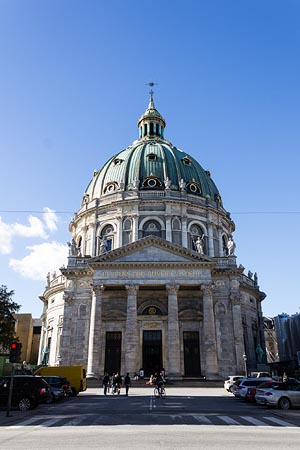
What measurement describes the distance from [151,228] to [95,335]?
1718 cm

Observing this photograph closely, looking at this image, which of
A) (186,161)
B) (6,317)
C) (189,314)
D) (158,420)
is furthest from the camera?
(186,161)

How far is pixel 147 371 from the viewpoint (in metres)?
39.6

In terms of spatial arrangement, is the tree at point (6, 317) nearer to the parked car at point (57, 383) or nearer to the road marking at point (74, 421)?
the parked car at point (57, 383)

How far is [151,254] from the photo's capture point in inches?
1569

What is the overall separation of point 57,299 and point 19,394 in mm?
31254

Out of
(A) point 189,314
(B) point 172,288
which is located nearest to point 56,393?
(B) point 172,288

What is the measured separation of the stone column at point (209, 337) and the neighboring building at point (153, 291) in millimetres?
88

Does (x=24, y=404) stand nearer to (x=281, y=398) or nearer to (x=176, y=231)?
(x=281, y=398)

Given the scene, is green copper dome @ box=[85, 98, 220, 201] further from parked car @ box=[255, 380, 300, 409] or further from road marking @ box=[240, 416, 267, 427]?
road marking @ box=[240, 416, 267, 427]

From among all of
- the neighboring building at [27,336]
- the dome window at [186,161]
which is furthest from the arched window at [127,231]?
the neighboring building at [27,336]

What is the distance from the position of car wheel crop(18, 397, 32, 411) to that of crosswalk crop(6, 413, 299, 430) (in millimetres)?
2935

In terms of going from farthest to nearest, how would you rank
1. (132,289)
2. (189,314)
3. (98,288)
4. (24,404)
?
(189,314) → (98,288) → (132,289) → (24,404)

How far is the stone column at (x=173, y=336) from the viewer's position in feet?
116

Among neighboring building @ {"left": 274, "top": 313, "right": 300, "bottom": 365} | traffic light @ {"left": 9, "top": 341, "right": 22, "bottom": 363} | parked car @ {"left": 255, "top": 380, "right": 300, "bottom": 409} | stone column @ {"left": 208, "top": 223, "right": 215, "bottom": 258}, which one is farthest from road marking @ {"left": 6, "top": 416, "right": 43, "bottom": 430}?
neighboring building @ {"left": 274, "top": 313, "right": 300, "bottom": 365}
